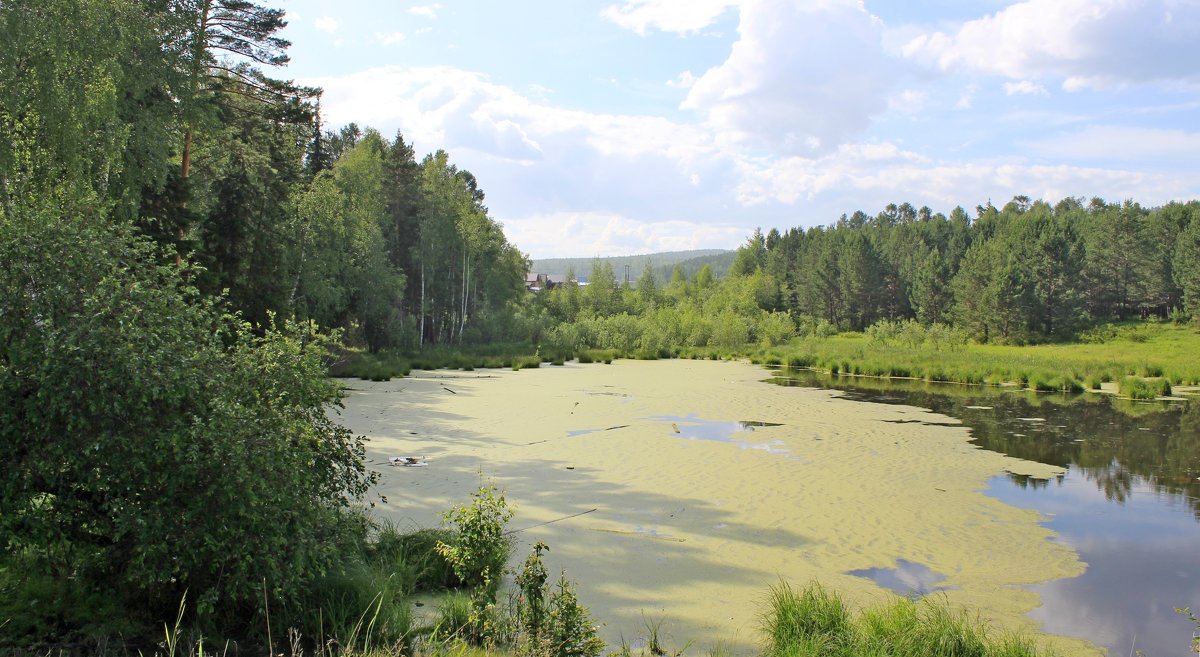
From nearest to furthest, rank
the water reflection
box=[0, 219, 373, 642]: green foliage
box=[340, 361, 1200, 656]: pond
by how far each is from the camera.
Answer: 1. box=[0, 219, 373, 642]: green foliage
2. box=[340, 361, 1200, 656]: pond
3. the water reflection

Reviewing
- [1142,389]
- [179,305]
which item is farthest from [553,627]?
[1142,389]

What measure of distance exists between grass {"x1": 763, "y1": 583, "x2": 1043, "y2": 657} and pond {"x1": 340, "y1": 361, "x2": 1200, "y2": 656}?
317mm

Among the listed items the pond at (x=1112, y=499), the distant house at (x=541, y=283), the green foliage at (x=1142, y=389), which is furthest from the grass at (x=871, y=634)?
the distant house at (x=541, y=283)

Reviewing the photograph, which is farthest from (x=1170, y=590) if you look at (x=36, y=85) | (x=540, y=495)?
(x=36, y=85)

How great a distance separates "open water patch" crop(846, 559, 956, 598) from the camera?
6453 millimetres

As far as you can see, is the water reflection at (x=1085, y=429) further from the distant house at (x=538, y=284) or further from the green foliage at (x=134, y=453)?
the distant house at (x=538, y=284)

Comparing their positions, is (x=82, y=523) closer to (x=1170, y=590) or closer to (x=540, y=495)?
(x=540, y=495)

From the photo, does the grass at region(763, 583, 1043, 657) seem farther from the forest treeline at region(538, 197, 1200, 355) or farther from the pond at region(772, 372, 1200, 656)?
the forest treeline at region(538, 197, 1200, 355)

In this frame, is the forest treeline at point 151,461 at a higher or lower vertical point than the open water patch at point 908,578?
higher

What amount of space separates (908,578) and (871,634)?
2231 millimetres

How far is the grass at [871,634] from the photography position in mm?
4629

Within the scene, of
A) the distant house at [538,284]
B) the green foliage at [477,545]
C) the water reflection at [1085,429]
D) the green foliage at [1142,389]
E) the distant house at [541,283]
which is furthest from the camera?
the distant house at [538,284]

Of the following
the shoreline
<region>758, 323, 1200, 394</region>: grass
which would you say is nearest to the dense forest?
the shoreline

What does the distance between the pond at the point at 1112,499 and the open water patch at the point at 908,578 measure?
0.83 meters
